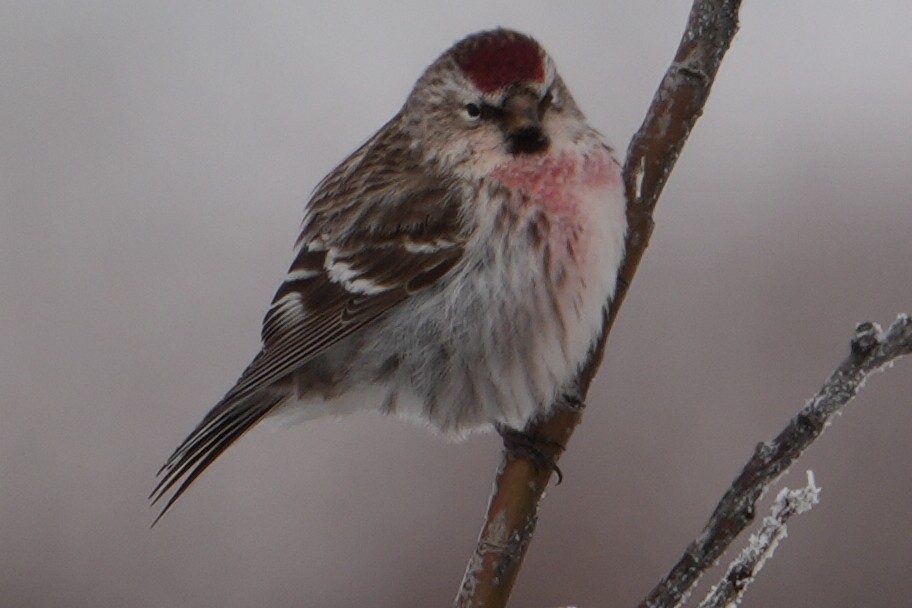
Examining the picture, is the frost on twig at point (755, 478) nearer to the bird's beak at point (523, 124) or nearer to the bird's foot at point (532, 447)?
the bird's foot at point (532, 447)

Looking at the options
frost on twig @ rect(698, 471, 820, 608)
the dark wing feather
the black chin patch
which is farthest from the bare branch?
frost on twig @ rect(698, 471, 820, 608)

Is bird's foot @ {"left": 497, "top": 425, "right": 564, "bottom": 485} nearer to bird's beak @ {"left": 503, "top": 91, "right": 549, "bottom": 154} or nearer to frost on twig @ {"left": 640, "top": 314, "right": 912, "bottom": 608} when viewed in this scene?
bird's beak @ {"left": 503, "top": 91, "right": 549, "bottom": 154}

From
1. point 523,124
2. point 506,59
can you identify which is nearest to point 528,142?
point 523,124

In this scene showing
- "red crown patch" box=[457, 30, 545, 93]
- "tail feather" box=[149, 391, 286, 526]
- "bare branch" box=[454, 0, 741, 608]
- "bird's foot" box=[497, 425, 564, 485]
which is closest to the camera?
"bare branch" box=[454, 0, 741, 608]

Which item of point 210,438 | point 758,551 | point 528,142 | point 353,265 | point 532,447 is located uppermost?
point 528,142

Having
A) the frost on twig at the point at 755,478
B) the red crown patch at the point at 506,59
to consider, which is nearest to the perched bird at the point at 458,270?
the red crown patch at the point at 506,59

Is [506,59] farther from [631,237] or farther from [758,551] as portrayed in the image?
[758,551]
